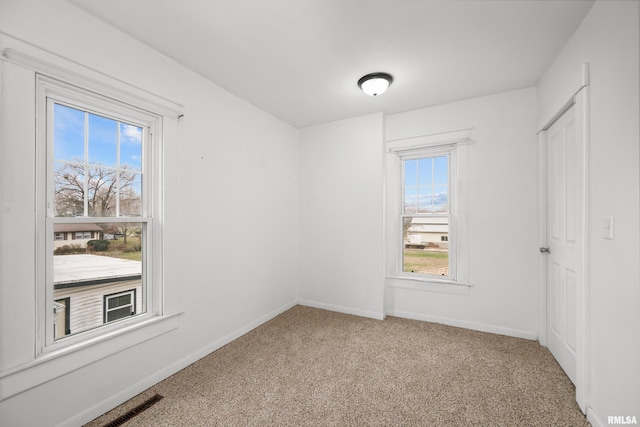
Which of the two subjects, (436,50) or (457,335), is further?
(457,335)

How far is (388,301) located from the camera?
3672 millimetres

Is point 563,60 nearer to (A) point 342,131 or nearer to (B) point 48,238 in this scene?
(A) point 342,131

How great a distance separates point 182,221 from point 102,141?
2.74 ft

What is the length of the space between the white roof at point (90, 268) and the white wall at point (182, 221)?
0.67ft

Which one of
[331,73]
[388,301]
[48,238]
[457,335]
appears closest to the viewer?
[48,238]

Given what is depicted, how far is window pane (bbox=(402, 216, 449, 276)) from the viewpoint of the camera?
3.47 metres

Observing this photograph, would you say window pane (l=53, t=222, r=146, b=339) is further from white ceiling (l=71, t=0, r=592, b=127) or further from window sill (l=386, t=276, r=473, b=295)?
window sill (l=386, t=276, r=473, b=295)

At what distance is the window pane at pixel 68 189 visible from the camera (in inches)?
68.9

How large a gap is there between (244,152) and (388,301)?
269 centimetres

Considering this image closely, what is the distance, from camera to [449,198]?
3.40 metres

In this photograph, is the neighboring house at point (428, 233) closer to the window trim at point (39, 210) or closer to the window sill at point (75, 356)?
the window sill at point (75, 356)

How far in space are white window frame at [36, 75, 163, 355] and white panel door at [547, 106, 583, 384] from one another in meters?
3.23

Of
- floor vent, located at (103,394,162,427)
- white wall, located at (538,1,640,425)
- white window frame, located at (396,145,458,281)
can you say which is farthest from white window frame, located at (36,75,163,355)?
white wall, located at (538,1,640,425)

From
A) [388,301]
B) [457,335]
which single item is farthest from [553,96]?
[388,301]
